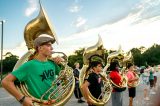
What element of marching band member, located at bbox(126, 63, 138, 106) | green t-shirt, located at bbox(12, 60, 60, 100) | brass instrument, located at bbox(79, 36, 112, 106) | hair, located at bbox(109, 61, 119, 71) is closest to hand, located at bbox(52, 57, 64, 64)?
green t-shirt, located at bbox(12, 60, 60, 100)

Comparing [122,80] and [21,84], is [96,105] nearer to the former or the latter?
[21,84]

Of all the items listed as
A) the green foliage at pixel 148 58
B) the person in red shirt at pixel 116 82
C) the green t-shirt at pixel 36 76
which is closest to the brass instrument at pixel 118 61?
the person in red shirt at pixel 116 82

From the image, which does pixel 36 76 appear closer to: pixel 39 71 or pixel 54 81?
pixel 39 71

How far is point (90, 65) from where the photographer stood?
20.3 ft

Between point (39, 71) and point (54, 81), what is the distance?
0.62ft

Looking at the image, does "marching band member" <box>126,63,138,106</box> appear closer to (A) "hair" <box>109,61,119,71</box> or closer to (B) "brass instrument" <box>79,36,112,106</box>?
(A) "hair" <box>109,61,119,71</box>

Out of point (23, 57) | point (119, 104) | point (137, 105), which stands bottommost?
point (137, 105)

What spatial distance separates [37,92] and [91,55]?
2.64 meters

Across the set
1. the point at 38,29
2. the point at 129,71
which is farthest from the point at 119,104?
the point at 38,29

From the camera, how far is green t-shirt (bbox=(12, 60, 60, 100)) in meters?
3.72

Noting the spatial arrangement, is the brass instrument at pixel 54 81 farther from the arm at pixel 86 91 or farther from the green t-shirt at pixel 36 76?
the arm at pixel 86 91

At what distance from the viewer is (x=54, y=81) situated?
382 centimetres

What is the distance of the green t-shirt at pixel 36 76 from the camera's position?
3.72 metres

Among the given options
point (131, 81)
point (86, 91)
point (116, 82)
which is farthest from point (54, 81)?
point (131, 81)
